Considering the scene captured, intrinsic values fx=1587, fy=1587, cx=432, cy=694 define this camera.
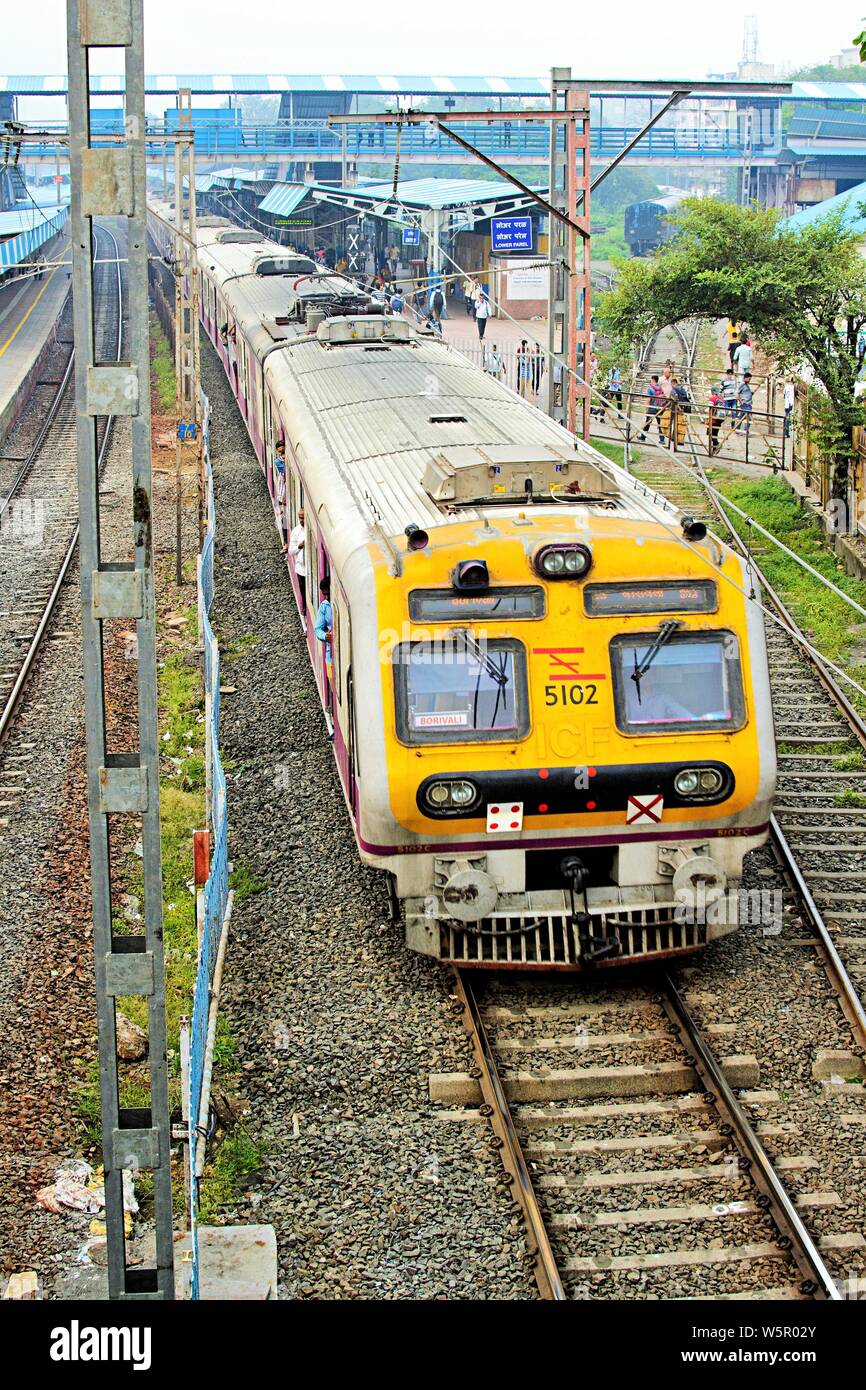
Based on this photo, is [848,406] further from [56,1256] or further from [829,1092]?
[56,1256]

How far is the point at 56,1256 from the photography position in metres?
7.20

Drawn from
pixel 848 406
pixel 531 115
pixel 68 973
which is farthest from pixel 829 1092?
pixel 848 406

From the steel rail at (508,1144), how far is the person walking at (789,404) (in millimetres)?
15070

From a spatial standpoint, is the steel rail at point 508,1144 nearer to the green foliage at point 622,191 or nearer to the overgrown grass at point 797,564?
the overgrown grass at point 797,564

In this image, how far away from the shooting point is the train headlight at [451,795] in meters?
8.77

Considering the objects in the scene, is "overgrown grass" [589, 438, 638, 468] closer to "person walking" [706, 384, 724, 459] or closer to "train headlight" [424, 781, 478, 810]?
"person walking" [706, 384, 724, 459]

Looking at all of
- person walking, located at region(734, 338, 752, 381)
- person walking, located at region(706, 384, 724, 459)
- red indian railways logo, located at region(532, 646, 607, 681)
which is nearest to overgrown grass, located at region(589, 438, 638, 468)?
person walking, located at region(706, 384, 724, 459)

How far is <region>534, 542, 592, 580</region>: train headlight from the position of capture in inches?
349

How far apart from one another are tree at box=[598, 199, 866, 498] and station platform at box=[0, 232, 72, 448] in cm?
1151

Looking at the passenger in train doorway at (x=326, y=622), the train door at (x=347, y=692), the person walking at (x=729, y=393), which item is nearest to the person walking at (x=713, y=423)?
the person walking at (x=729, y=393)

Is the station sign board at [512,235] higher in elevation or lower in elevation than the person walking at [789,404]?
higher

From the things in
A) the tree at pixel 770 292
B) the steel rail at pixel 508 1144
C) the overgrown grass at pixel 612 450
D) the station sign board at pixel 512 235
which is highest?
the station sign board at pixel 512 235

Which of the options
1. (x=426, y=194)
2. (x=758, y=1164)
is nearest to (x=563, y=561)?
(x=758, y=1164)
